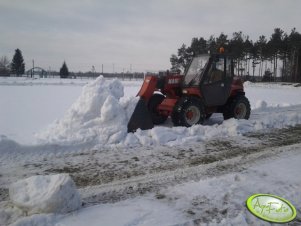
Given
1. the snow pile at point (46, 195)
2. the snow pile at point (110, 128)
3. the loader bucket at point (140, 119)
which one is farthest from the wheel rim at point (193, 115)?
the snow pile at point (46, 195)

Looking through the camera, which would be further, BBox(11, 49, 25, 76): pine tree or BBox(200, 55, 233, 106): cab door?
BBox(11, 49, 25, 76): pine tree

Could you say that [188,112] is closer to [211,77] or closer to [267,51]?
[211,77]

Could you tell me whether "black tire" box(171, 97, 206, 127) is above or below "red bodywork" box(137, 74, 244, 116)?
below

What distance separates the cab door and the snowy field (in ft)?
3.04

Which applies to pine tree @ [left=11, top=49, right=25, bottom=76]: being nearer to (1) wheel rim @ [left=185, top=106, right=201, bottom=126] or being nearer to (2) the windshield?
(2) the windshield

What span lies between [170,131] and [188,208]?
11.7 feet

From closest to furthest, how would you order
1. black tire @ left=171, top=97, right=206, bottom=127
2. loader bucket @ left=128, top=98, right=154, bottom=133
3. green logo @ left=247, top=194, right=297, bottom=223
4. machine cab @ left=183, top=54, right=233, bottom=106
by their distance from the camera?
green logo @ left=247, top=194, right=297, bottom=223 < loader bucket @ left=128, top=98, right=154, bottom=133 < black tire @ left=171, top=97, right=206, bottom=127 < machine cab @ left=183, top=54, right=233, bottom=106

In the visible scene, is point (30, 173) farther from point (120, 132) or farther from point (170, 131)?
point (170, 131)

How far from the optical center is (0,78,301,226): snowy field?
353cm

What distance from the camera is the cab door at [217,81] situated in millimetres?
8469

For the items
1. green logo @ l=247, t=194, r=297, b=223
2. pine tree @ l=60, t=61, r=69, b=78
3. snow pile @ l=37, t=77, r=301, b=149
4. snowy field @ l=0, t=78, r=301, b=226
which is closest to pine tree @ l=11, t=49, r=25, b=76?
pine tree @ l=60, t=61, r=69, b=78

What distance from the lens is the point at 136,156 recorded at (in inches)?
227

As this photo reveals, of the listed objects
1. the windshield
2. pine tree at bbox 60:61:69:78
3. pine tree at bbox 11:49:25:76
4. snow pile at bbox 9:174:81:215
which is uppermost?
pine tree at bbox 11:49:25:76

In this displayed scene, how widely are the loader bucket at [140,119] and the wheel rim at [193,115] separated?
1.18 metres
